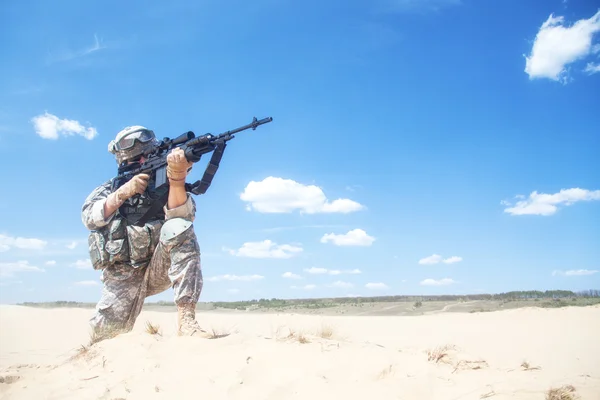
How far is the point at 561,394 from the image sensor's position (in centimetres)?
251

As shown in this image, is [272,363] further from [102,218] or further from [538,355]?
[538,355]

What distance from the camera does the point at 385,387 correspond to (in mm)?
2754

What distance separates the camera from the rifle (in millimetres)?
4184

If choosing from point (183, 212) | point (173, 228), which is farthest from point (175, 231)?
point (183, 212)

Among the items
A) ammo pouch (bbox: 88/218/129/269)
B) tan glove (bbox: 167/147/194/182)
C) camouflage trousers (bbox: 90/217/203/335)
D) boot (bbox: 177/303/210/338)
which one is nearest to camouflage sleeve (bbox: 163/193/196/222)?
camouflage trousers (bbox: 90/217/203/335)

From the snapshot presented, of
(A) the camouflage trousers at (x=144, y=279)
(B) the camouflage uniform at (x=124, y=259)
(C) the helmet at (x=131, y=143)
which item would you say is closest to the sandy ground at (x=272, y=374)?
(A) the camouflage trousers at (x=144, y=279)

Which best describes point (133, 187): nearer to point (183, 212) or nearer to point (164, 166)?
point (164, 166)

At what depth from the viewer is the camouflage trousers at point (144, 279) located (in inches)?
157

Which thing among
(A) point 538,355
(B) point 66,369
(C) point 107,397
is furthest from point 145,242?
(A) point 538,355

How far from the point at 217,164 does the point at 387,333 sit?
300 inches

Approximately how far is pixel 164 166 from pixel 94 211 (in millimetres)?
846

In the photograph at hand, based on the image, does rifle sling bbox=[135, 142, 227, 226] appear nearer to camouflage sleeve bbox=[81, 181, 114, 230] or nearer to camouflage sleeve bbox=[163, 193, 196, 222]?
camouflage sleeve bbox=[163, 193, 196, 222]

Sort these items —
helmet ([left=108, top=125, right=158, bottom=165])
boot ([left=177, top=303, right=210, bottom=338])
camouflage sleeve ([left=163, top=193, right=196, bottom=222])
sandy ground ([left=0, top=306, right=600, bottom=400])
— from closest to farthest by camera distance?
sandy ground ([left=0, top=306, right=600, bottom=400]), boot ([left=177, top=303, right=210, bottom=338]), camouflage sleeve ([left=163, top=193, right=196, bottom=222]), helmet ([left=108, top=125, right=158, bottom=165])

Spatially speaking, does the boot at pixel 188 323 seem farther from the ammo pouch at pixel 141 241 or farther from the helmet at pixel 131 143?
the helmet at pixel 131 143
